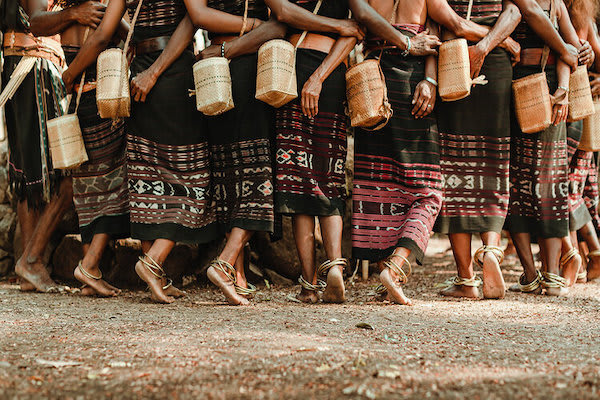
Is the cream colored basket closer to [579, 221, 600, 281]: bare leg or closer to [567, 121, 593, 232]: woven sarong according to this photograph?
[567, 121, 593, 232]: woven sarong

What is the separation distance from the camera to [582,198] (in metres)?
4.69

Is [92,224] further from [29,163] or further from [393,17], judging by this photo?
[393,17]

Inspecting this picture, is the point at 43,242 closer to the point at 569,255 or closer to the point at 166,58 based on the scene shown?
the point at 166,58

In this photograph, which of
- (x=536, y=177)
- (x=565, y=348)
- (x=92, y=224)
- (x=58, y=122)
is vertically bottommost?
(x=565, y=348)

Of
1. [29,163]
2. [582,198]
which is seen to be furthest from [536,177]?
[29,163]

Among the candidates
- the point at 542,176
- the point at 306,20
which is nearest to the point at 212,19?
the point at 306,20

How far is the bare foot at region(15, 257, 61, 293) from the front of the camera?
4188mm

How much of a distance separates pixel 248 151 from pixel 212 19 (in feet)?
2.53

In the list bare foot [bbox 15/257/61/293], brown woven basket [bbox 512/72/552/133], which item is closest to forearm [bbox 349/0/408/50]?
brown woven basket [bbox 512/72/552/133]

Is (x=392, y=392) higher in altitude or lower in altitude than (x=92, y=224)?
lower

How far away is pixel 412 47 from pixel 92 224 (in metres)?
2.32

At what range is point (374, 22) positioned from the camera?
11.2 feet

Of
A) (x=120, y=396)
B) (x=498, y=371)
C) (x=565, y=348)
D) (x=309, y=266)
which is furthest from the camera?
(x=309, y=266)

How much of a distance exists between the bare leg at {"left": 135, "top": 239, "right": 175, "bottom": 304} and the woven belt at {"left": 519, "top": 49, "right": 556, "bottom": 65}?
2.59 meters
